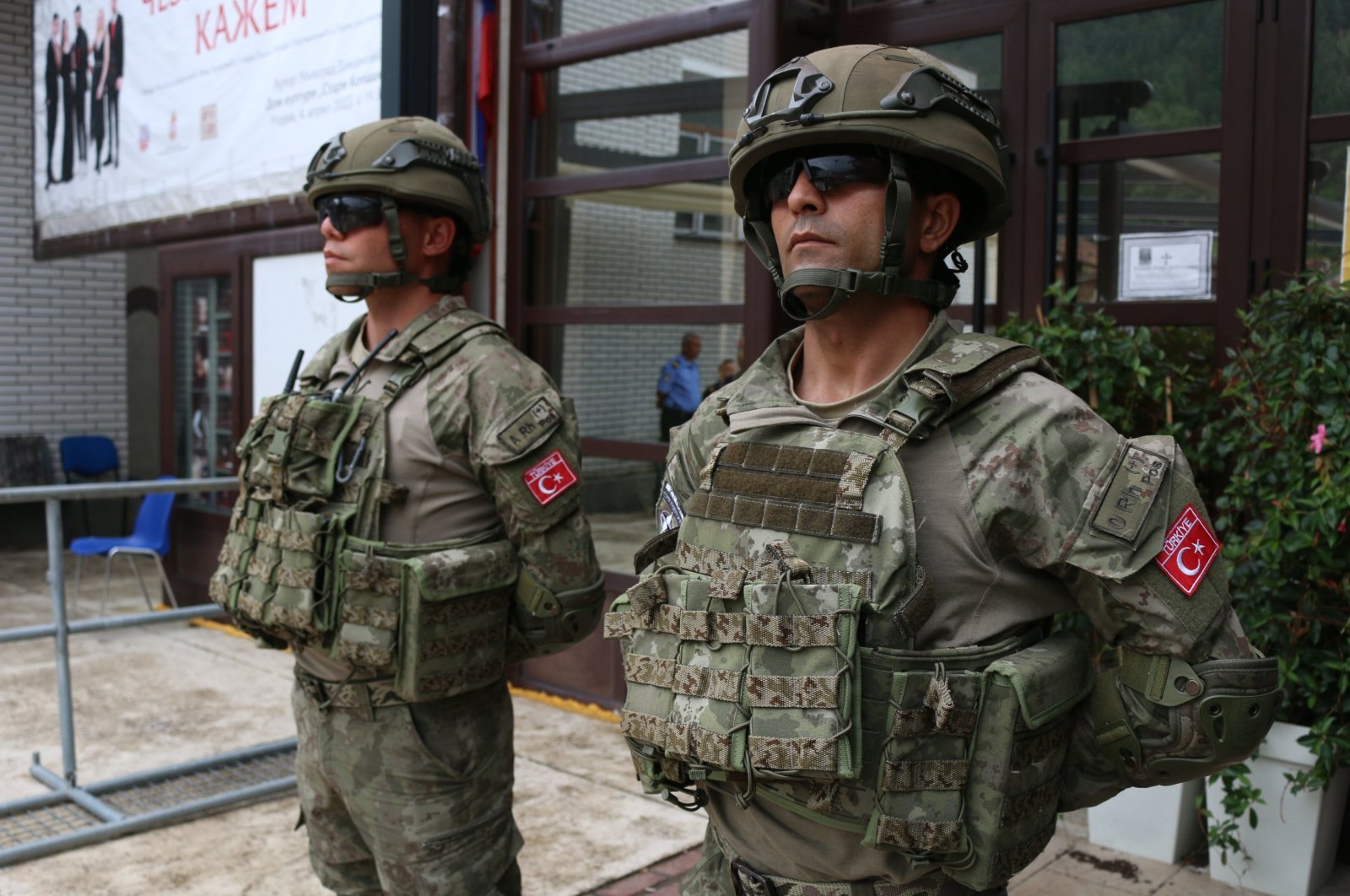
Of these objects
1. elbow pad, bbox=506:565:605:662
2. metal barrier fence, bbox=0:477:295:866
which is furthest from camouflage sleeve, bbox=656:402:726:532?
metal barrier fence, bbox=0:477:295:866

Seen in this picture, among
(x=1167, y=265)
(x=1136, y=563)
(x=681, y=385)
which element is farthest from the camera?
(x=681, y=385)

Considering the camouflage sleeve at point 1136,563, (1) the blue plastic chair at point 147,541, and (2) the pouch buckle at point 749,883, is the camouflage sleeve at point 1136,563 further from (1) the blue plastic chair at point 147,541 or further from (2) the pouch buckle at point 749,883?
(1) the blue plastic chair at point 147,541

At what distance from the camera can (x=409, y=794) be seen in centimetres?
262

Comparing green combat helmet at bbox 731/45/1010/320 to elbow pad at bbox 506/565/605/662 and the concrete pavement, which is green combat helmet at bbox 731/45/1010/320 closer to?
elbow pad at bbox 506/565/605/662

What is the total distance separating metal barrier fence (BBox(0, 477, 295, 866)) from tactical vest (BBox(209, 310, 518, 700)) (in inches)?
53.8

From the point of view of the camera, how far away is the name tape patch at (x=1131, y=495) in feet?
5.14

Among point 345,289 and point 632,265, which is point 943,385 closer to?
point 345,289

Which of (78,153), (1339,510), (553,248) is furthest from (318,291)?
(1339,510)

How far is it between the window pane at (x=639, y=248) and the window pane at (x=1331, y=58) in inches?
84.6

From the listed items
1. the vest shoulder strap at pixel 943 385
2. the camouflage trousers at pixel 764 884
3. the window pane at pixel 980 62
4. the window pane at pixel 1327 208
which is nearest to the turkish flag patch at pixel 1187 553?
the vest shoulder strap at pixel 943 385

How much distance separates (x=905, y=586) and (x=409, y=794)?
147 centimetres

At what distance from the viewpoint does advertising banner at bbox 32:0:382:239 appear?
5957 mm

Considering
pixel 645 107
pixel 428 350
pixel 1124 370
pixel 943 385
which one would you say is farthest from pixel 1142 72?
pixel 943 385

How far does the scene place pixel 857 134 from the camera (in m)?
1.70
